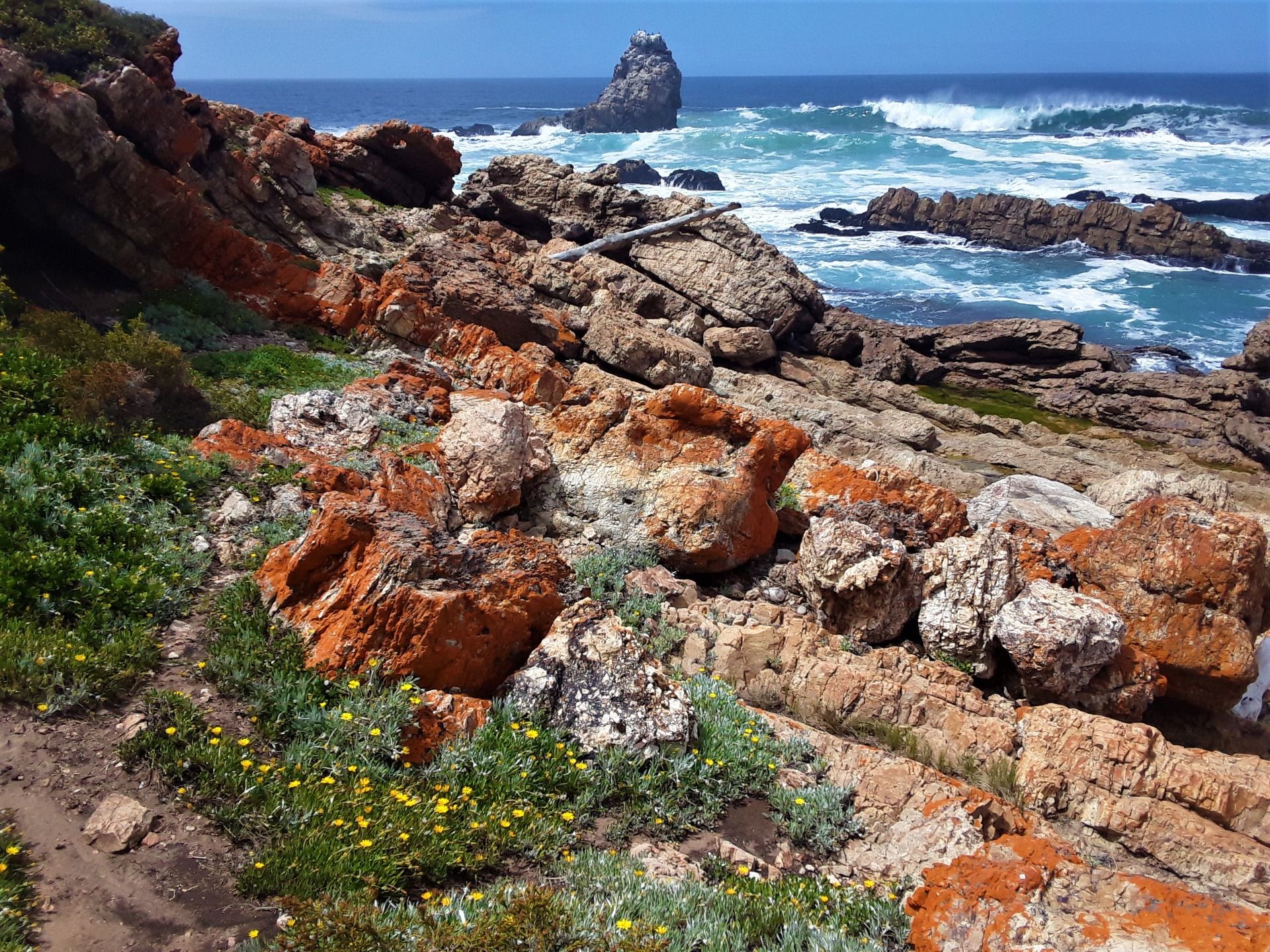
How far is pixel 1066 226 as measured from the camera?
47500 mm

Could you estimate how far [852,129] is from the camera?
3878 inches

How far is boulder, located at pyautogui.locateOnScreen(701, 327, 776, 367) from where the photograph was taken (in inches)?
864

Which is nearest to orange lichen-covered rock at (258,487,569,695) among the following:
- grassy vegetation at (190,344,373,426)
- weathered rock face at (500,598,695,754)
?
weathered rock face at (500,598,695,754)

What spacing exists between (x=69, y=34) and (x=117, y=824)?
583 inches

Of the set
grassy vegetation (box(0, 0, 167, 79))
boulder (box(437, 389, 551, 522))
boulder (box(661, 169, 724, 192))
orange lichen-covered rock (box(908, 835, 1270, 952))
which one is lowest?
orange lichen-covered rock (box(908, 835, 1270, 952))

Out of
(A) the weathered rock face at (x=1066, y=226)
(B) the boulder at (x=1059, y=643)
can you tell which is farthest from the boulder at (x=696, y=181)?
(B) the boulder at (x=1059, y=643)

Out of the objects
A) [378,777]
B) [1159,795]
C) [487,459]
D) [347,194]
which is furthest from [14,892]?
[347,194]

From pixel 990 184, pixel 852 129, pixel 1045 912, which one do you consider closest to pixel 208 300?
pixel 1045 912

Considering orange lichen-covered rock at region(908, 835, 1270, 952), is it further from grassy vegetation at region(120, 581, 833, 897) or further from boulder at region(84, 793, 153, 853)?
boulder at region(84, 793, 153, 853)

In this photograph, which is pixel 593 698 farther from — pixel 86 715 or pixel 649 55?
pixel 649 55

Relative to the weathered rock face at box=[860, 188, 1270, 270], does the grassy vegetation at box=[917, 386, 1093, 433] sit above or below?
below

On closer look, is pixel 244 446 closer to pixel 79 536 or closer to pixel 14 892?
pixel 79 536

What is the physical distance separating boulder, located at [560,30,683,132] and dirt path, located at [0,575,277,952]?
401 ft

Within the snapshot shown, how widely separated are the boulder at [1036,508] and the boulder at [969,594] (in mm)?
1734
